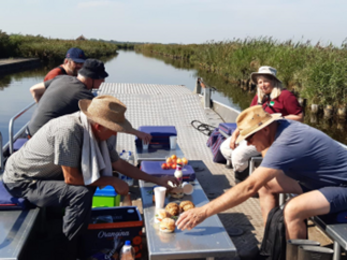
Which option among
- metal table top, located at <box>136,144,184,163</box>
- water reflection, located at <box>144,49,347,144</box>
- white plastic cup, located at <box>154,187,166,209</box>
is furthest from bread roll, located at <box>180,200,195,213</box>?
water reflection, located at <box>144,49,347,144</box>

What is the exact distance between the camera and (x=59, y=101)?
3.51 meters

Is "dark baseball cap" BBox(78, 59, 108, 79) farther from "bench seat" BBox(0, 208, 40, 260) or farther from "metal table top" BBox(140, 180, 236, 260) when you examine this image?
"metal table top" BBox(140, 180, 236, 260)

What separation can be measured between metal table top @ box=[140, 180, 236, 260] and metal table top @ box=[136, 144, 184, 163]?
52.9 inches

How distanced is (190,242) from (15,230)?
1.15m

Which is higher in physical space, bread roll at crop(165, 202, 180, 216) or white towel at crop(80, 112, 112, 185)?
white towel at crop(80, 112, 112, 185)

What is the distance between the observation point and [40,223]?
298cm

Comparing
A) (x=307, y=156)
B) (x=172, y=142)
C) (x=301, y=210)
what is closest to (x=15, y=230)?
(x=301, y=210)

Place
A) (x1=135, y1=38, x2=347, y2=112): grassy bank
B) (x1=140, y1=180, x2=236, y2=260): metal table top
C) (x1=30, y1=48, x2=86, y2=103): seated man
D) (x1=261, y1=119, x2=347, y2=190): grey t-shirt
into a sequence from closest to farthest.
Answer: (x1=140, y1=180, x2=236, y2=260): metal table top < (x1=261, y1=119, x2=347, y2=190): grey t-shirt < (x1=30, y1=48, x2=86, y2=103): seated man < (x1=135, y1=38, x2=347, y2=112): grassy bank

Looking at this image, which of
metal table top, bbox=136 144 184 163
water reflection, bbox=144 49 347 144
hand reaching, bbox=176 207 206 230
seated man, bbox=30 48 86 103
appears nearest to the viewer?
hand reaching, bbox=176 207 206 230

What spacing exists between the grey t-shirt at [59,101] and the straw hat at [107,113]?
946 millimetres

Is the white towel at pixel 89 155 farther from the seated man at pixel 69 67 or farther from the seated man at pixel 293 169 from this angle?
the seated man at pixel 69 67

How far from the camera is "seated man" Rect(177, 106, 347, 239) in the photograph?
7.73 feet

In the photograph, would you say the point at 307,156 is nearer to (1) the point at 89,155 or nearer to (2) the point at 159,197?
(2) the point at 159,197

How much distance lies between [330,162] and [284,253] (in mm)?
705
